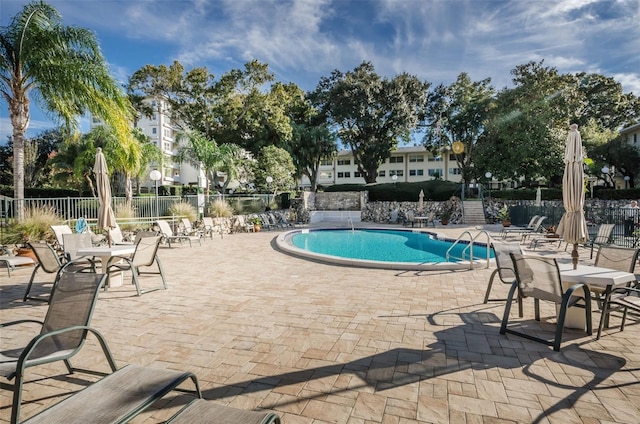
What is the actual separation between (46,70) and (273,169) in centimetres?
1537

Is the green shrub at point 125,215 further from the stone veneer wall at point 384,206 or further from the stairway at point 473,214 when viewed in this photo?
the stairway at point 473,214

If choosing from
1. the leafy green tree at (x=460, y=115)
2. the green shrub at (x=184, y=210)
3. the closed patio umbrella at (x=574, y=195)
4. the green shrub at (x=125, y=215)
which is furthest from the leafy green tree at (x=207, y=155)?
the leafy green tree at (x=460, y=115)

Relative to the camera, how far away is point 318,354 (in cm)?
362

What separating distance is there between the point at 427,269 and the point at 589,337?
391 centimetres

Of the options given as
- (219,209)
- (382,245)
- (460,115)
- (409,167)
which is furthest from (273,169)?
(409,167)

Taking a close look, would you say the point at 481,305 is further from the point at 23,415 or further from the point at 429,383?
the point at 23,415

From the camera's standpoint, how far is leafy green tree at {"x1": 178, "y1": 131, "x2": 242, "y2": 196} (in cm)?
2098

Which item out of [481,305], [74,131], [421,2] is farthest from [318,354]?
[74,131]

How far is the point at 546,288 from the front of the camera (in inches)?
156

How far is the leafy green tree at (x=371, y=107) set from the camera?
32.5 m

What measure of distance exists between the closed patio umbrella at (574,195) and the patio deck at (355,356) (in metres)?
1.18

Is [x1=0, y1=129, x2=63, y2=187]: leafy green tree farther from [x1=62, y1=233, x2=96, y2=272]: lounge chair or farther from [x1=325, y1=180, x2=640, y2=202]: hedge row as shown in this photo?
[x1=62, y1=233, x2=96, y2=272]: lounge chair

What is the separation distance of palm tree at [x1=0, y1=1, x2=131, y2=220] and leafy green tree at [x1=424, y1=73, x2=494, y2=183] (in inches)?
1151

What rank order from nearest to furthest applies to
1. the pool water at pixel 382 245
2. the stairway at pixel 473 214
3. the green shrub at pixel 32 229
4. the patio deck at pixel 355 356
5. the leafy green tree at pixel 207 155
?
the patio deck at pixel 355 356 → the green shrub at pixel 32 229 → the pool water at pixel 382 245 → the leafy green tree at pixel 207 155 → the stairway at pixel 473 214
